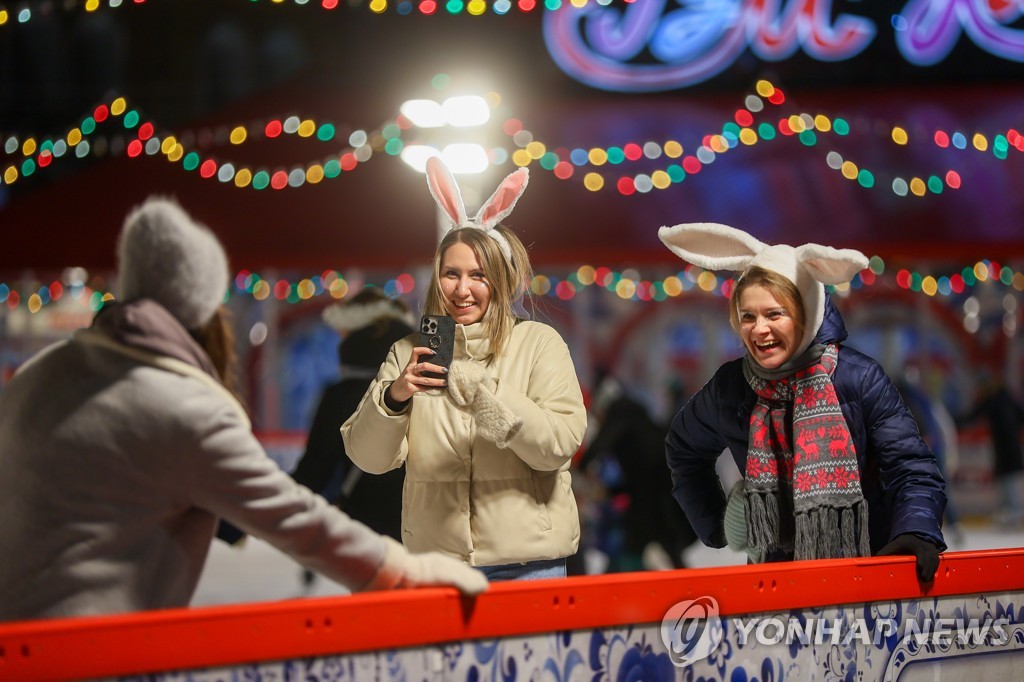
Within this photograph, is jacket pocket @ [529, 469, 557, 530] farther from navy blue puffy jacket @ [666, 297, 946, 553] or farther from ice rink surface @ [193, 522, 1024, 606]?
ice rink surface @ [193, 522, 1024, 606]

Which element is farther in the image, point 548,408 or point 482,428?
point 548,408

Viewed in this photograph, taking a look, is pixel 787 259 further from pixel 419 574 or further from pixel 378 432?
pixel 419 574

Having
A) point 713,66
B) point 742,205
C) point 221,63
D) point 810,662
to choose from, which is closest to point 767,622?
point 810,662

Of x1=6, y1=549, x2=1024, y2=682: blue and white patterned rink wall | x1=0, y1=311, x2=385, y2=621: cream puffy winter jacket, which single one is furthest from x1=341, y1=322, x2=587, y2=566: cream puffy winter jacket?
x1=0, y1=311, x2=385, y2=621: cream puffy winter jacket

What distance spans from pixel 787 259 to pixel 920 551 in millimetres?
716

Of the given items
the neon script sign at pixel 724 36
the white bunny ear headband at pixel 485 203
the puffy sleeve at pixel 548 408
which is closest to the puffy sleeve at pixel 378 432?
the puffy sleeve at pixel 548 408

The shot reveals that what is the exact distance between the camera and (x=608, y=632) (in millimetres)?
1936

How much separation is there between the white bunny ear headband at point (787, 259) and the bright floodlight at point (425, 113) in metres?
3.38

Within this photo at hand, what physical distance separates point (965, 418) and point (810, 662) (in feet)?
30.9

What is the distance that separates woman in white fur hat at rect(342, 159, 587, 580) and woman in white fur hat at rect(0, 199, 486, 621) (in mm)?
701

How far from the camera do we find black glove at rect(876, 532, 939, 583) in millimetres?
2260

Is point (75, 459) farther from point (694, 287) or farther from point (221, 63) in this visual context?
point (221, 63)

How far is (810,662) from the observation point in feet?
6.99

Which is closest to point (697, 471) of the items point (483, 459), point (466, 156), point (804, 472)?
point (804, 472)
